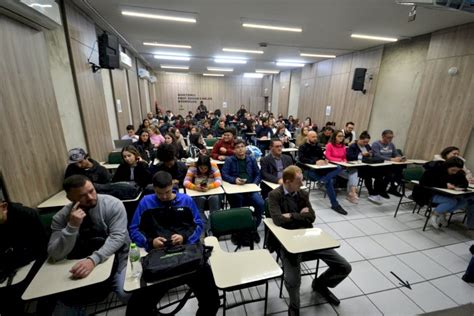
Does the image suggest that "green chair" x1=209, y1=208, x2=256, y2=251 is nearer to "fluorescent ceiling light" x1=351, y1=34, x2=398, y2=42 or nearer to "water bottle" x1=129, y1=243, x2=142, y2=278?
"water bottle" x1=129, y1=243, x2=142, y2=278

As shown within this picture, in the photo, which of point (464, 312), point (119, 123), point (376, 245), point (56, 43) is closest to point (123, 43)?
point (119, 123)

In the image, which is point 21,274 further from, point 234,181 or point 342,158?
point 342,158

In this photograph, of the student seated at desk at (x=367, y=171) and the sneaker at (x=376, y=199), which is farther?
the student seated at desk at (x=367, y=171)

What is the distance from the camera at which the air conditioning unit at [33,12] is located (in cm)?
243

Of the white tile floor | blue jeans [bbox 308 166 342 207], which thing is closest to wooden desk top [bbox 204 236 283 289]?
the white tile floor

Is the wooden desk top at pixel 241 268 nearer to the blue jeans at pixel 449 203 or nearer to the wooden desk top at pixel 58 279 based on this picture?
the wooden desk top at pixel 58 279

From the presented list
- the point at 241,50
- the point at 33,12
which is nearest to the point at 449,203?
the point at 33,12

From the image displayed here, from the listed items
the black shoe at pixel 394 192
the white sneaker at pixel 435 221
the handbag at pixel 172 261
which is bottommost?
the black shoe at pixel 394 192

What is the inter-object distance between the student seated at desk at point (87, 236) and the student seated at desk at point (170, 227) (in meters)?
0.22

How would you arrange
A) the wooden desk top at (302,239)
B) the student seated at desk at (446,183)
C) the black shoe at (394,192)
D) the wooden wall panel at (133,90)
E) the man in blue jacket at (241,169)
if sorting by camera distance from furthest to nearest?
the wooden wall panel at (133,90)
the black shoe at (394,192)
the man in blue jacket at (241,169)
the student seated at desk at (446,183)
the wooden desk top at (302,239)

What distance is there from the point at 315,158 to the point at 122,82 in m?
6.85

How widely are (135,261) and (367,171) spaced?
17.4 feet

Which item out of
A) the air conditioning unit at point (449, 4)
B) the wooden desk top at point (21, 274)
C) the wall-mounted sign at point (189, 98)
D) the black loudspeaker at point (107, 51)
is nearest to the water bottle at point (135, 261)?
the wooden desk top at point (21, 274)

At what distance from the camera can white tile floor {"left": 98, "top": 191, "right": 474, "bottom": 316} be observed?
2.36 meters
